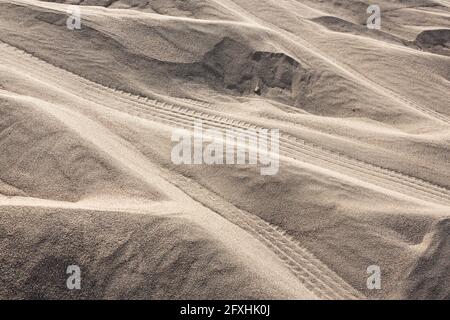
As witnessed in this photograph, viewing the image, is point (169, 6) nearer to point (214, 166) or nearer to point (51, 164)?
point (214, 166)

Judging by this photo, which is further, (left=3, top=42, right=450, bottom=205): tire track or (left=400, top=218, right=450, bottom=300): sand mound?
(left=3, top=42, right=450, bottom=205): tire track

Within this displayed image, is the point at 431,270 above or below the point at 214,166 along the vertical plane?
below

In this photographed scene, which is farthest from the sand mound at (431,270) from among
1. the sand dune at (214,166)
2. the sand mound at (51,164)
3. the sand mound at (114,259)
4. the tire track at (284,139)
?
the sand mound at (51,164)

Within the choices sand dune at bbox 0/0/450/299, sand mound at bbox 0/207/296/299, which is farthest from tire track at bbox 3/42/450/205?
sand mound at bbox 0/207/296/299

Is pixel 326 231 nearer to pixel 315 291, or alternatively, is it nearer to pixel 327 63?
pixel 315 291

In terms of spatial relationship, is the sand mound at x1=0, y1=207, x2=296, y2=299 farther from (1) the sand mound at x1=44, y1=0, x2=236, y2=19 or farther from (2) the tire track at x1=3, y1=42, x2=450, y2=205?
(1) the sand mound at x1=44, y1=0, x2=236, y2=19

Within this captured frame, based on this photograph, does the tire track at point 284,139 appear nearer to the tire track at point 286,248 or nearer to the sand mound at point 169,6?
the tire track at point 286,248

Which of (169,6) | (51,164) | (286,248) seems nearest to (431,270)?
(286,248)

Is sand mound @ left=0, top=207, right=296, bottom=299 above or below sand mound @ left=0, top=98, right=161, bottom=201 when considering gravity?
below
